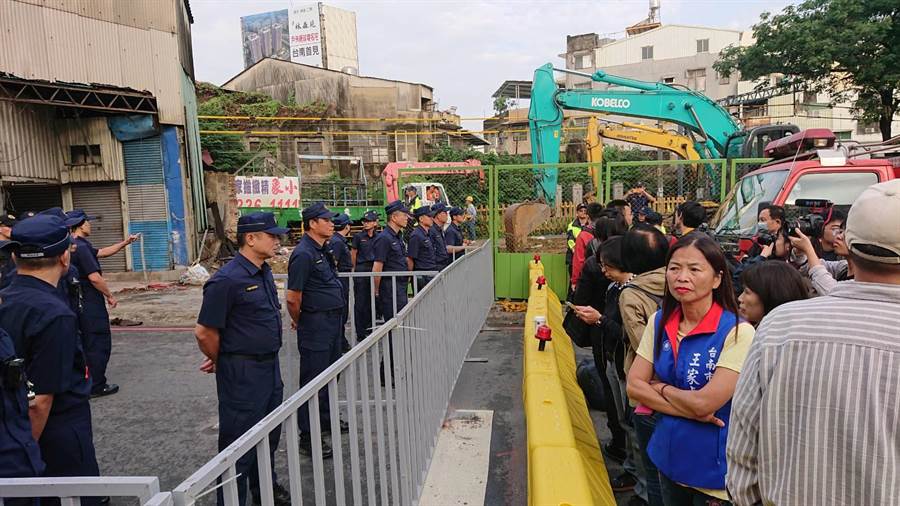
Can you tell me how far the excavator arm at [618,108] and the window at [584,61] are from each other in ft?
131

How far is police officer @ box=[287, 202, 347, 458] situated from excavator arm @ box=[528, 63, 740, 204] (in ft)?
22.8

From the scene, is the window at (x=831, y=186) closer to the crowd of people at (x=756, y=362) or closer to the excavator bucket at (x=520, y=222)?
the crowd of people at (x=756, y=362)

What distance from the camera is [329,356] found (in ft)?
14.5

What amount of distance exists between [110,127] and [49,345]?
1266 centimetres

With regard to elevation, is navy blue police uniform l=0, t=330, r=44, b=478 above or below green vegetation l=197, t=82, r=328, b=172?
below

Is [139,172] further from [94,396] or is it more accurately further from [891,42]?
[891,42]

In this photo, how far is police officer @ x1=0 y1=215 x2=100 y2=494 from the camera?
242 centimetres

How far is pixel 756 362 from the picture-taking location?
147 centimetres

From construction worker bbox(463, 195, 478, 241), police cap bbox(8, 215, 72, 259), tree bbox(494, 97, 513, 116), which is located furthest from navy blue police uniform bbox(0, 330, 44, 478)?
tree bbox(494, 97, 513, 116)

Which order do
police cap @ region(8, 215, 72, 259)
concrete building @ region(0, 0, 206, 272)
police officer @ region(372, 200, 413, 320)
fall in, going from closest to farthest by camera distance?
police cap @ region(8, 215, 72, 259), police officer @ region(372, 200, 413, 320), concrete building @ region(0, 0, 206, 272)

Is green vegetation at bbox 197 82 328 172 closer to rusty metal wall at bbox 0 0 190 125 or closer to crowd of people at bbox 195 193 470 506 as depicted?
rusty metal wall at bbox 0 0 190 125

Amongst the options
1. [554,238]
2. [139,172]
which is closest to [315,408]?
[554,238]

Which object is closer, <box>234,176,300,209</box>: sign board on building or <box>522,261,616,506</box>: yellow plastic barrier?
<box>522,261,616,506</box>: yellow plastic barrier

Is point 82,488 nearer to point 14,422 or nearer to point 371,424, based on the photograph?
point 14,422
